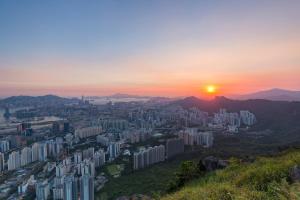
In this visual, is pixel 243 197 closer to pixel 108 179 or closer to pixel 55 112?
pixel 108 179

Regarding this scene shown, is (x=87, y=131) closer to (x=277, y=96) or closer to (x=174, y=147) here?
(x=174, y=147)

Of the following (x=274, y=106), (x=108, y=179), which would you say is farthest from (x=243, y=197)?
(x=274, y=106)

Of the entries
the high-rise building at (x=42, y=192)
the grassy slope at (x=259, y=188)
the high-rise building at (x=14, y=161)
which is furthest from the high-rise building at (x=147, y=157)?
the grassy slope at (x=259, y=188)

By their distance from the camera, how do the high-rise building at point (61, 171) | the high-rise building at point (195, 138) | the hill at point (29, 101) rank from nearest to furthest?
the high-rise building at point (61, 171)
the high-rise building at point (195, 138)
the hill at point (29, 101)

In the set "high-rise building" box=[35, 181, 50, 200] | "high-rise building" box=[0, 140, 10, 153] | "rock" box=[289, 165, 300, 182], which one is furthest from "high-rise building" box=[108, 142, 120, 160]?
"rock" box=[289, 165, 300, 182]

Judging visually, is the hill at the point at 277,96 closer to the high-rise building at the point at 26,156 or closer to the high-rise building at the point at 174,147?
the high-rise building at the point at 174,147

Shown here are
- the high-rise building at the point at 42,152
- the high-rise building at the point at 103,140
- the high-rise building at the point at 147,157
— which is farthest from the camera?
the high-rise building at the point at 103,140
